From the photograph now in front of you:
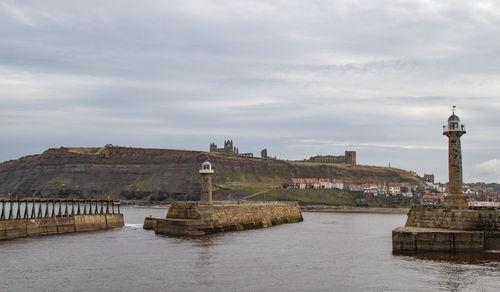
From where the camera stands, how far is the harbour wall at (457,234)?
44.2 meters

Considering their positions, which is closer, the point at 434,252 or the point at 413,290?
the point at 413,290

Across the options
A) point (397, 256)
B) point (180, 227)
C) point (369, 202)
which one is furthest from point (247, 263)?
point (369, 202)

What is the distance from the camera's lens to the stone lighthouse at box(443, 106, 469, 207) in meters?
51.4

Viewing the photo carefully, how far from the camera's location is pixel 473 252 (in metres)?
44.2

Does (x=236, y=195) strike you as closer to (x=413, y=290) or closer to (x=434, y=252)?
(x=434, y=252)

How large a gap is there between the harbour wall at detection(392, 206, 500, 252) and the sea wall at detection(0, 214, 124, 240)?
38.9m

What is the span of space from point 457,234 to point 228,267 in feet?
62.1

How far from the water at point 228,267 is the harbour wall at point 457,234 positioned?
1.27 meters

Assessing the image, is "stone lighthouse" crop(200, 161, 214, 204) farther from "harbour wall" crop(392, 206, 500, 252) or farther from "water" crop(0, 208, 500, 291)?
"harbour wall" crop(392, 206, 500, 252)

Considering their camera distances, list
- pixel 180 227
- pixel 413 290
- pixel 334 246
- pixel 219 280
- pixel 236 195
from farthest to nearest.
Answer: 1. pixel 236 195
2. pixel 180 227
3. pixel 334 246
4. pixel 219 280
5. pixel 413 290

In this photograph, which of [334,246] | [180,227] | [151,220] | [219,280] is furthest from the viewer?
[151,220]

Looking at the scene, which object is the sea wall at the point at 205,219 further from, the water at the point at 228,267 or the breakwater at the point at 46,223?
the breakwater at the point at 46,223

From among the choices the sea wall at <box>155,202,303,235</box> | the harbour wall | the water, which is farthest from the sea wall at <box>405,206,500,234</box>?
the sea wall at <box>155,202,303,235</box>

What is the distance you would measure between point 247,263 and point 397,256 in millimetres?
12614
